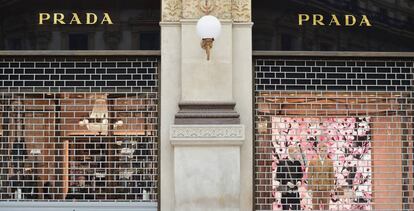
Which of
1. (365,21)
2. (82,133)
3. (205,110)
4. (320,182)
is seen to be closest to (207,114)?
(205,110)

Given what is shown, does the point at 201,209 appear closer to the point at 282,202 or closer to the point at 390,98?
the point at 282,202

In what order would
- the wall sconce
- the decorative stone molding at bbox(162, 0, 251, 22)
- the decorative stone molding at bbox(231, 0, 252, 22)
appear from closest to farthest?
the wall sconce, the decorative stone molding at bbox(162, 0, 251, 22), the decorative stone molding at bbox(231, 0, 252, 22)

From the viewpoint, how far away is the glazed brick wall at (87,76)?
10.0 meters

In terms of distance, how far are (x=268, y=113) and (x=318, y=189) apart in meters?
1.44

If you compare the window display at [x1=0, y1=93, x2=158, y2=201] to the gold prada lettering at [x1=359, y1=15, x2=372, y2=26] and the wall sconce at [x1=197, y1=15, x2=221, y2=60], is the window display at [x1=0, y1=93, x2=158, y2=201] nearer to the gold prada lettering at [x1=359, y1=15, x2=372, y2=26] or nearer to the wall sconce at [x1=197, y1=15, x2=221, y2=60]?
the wall sconce at [x1=197, y1=15, x2=221, y2=60]

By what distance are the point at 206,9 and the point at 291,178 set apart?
297cm

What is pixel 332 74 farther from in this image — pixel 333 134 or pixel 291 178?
pixel 291 178

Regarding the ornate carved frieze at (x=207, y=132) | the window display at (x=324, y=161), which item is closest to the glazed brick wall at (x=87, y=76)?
the ornate carved frieze at (x=207, y=132)

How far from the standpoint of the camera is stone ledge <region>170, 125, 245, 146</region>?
30.5ft

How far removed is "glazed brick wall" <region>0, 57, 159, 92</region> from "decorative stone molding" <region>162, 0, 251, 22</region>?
0.80 m

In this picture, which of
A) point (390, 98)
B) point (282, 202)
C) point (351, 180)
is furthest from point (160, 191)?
point (390, 98)

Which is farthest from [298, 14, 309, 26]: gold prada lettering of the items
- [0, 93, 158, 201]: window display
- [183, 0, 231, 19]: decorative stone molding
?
[0, 93, 158, 201]: window display

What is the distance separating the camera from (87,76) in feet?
33.1

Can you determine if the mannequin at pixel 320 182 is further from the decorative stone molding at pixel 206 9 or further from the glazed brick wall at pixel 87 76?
the glazed brick wall at pixel 87 76
